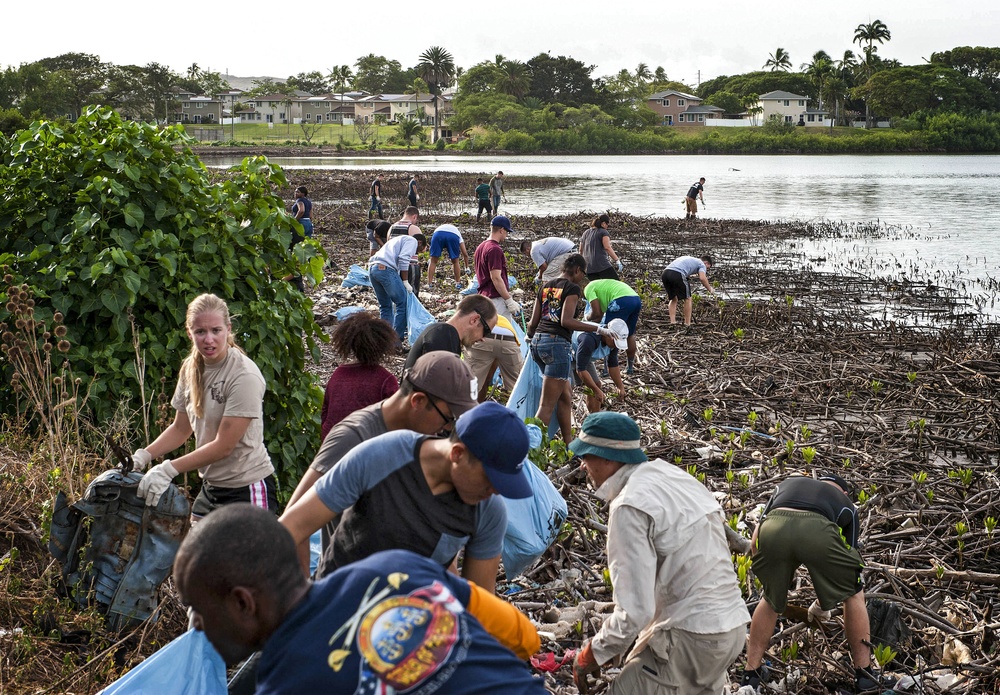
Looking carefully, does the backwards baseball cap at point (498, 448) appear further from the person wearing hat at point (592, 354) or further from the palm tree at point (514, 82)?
the palm tree at point (514, 82)

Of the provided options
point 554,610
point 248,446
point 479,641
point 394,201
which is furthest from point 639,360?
point 394,201

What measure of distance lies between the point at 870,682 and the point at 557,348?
380cm

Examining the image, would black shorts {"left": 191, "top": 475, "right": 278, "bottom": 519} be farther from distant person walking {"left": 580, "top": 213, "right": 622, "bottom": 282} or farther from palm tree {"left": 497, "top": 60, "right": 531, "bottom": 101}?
palm tree {"left": 497, "top": 60, "right": 531, "bottom": 101}

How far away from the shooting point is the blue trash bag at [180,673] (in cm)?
300

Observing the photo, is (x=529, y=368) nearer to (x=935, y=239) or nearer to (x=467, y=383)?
(x=467, y=383)

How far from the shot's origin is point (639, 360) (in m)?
11.2

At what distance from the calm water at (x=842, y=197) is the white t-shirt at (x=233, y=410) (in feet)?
65.5

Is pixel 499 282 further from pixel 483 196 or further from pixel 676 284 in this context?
pixel 483 196

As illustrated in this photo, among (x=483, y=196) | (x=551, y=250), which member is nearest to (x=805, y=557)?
(x=551, y=250)

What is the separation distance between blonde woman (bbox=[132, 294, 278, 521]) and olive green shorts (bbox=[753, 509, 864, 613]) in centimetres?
242

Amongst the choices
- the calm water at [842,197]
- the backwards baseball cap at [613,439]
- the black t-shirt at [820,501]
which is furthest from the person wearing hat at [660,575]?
the calm water at [842,197]

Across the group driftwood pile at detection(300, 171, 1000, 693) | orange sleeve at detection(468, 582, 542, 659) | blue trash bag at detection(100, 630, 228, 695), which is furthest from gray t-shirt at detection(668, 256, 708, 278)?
orange sleeve at detection(468, 582, 542, 659)

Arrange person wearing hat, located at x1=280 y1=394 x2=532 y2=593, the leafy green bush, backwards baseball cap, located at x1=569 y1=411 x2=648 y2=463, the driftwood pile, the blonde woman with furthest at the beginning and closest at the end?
the leafy green bush < the driftwood pile < the blonde woman < backwards baseball cap, located at x1=569 y1=411 x2=648 y2=463 < person wearing hat, located at x1=280 y1=394 x2=532 y2=593

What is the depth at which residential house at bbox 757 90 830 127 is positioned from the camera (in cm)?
11819
